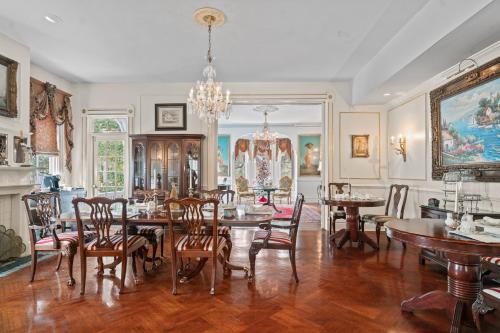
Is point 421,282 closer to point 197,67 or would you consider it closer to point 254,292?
point 254,292

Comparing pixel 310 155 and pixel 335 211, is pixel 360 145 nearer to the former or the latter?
pixel 335 211

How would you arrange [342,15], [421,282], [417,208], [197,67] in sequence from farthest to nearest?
[197,67]
[417,208]
[342,15]
[421,282]

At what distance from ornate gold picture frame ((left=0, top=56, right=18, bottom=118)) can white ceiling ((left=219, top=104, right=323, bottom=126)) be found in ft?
16.0

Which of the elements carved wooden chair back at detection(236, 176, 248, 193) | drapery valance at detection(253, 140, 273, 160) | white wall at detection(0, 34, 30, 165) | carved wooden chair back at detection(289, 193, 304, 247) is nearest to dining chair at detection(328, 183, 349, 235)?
carved wooden chair back at detection(289, 193, 304, 247)

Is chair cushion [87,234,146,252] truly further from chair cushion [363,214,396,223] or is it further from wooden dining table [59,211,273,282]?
chair cushion [363,214,396,223]

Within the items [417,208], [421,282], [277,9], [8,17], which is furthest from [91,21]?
[417,208]

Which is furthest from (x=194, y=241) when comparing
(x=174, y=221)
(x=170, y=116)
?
(x=170, y=116)

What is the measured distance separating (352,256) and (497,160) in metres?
2.10

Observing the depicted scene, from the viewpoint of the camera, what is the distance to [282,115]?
982 cm

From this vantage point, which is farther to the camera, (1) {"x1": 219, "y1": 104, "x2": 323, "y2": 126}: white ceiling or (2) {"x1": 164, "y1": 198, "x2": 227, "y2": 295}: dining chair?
(1) {"x1": 219, "y1": 104, "x2": 323, "y2": 126}: white ceiling

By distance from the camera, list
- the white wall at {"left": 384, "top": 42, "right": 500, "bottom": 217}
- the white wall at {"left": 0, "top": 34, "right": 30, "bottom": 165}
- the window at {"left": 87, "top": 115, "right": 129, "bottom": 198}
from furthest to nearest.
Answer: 1. the window at {"left": 87, "top": 115, "right": 129, "bottom": 198}
2. the white wall at {"left": 384, "top": 42, "right": 500, "bottom": 217}
3. the white wall at {"left": 0, "top": 34, "right": 30, "bottom": 165}

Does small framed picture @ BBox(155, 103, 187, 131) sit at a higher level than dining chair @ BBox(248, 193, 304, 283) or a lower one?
higher

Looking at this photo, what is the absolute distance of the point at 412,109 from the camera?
16.8 ft

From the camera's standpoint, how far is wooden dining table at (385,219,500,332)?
191 centimetres
